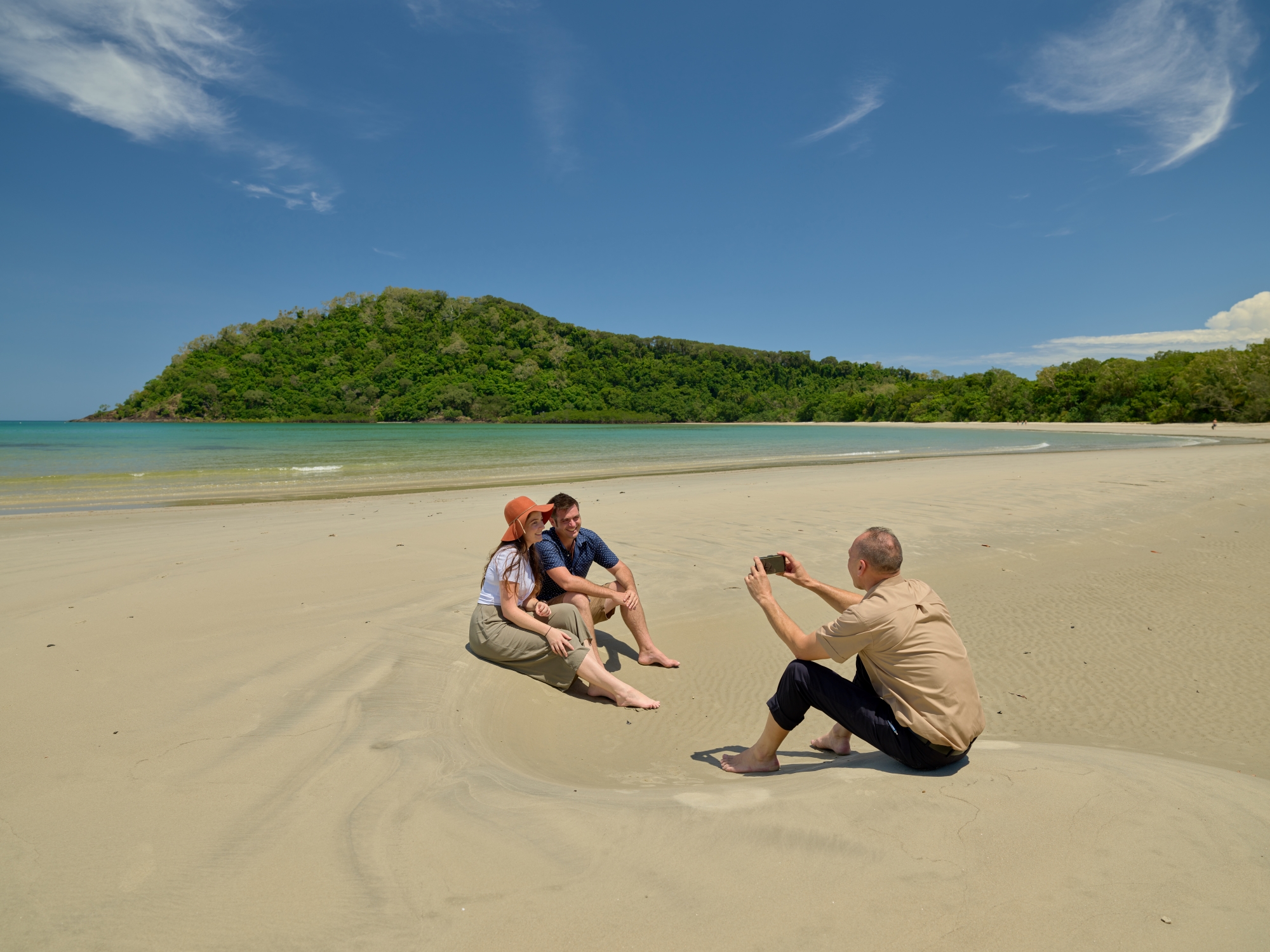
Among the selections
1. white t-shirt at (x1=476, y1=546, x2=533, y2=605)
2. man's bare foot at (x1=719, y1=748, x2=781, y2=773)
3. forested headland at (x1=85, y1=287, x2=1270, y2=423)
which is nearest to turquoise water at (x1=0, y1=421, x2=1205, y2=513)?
white t-shirt at (x1=476, y1=546, x2=533, y2=605)

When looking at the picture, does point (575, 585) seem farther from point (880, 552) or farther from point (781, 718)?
point (880, 552)

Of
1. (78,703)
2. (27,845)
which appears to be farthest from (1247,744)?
(78,703)

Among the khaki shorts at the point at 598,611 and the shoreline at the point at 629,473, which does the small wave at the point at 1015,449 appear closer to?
the shoreline at the point at 629,473

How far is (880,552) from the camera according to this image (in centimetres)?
315

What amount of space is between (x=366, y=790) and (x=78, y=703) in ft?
7.18

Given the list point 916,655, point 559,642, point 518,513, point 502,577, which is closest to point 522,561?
point 502,577

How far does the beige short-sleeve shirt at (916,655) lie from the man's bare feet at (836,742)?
0.75 m

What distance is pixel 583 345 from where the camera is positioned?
391ft

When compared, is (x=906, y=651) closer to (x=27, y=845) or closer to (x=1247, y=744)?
(x=1247, y=744)

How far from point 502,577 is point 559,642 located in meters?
0.68

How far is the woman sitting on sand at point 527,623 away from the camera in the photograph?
15.1ft

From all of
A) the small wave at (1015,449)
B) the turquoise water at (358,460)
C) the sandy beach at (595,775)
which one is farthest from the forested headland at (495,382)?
the sandy beach at (595,775)

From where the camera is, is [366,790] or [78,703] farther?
[78,703]

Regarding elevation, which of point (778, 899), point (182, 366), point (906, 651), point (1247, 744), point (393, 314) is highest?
point (393, 314)
